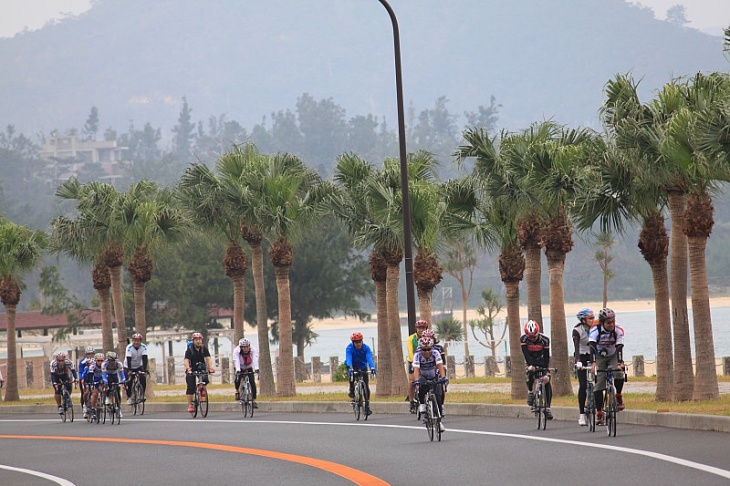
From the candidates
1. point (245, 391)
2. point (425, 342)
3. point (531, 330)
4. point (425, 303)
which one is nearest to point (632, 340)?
point (425, 303)

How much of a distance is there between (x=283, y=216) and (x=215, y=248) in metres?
41.1

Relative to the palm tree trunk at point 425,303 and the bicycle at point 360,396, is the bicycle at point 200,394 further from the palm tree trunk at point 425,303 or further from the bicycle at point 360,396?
the palm tree trunk at point 425,303

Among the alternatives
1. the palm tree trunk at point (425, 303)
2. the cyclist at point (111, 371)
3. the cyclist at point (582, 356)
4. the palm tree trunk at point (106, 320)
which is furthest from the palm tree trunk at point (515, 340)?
the palm tree trunk at point (106, 320)

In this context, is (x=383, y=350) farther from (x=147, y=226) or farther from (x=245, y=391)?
(x=147, y=226)

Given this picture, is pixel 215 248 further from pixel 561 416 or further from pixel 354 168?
pixel 561 416

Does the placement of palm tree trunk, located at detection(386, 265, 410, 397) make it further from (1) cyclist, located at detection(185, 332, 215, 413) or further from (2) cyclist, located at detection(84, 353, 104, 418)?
(2) cyclist, located at detection(84, 353, 104, 418)

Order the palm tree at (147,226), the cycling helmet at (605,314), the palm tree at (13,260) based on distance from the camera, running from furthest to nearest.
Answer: the palm tree at (13,260), the palm tree at (147,226), the cycling helmet at (605,314)

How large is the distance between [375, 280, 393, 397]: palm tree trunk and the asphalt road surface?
7094mm

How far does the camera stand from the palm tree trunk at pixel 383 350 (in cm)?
3344

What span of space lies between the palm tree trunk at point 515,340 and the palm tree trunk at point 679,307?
453 cm

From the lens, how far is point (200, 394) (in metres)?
29.9

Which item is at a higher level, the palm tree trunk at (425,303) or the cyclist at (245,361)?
the palm tree trunk at (425,303)

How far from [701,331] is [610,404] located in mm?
5584

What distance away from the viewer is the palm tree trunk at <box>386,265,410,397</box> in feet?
107
